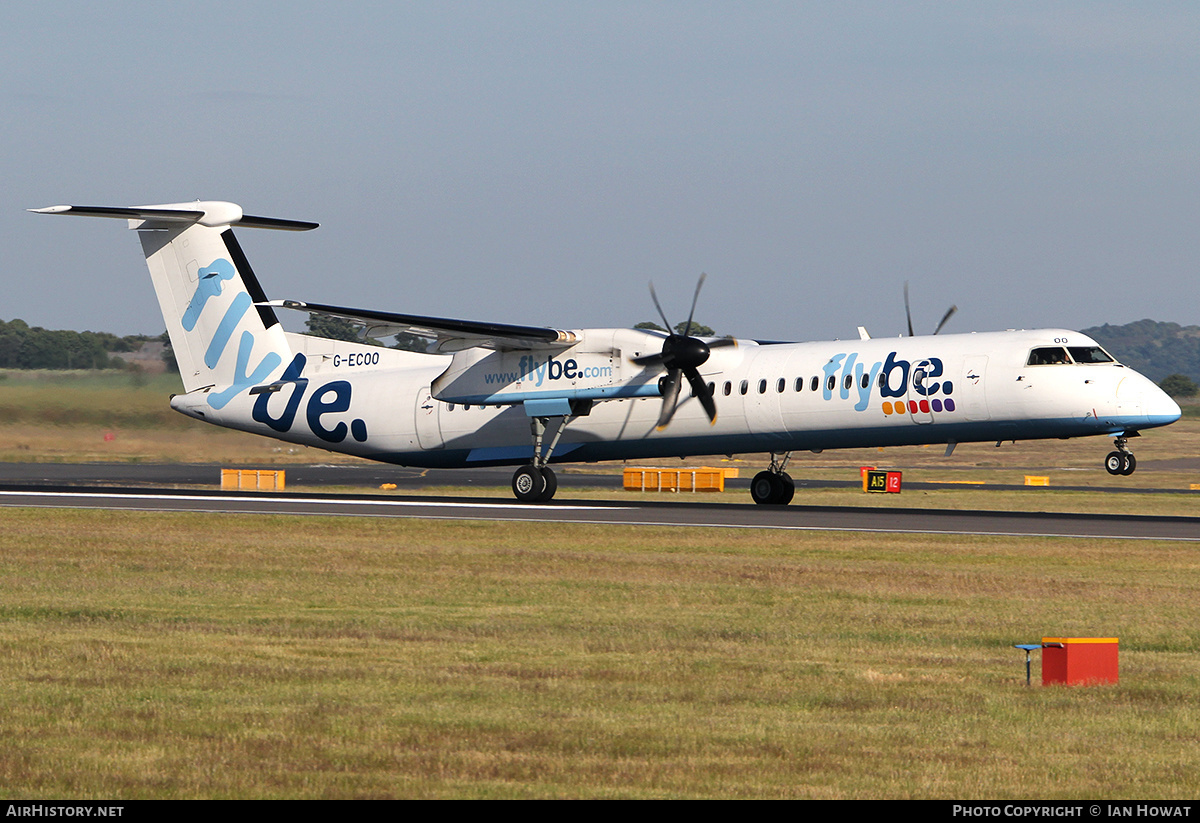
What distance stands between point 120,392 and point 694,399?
22510 mm

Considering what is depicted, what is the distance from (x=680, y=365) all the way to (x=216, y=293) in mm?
13792

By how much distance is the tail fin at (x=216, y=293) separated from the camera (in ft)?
121

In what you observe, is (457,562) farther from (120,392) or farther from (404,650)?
(120,392)

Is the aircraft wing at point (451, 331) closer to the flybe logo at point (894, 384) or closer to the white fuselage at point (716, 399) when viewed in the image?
the white fuselage at point (716, 399)

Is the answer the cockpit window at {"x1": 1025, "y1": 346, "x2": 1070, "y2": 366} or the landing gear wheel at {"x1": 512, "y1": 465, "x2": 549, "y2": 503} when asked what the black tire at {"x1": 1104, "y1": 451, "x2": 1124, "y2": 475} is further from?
the landing gear wheel at {"x1": 512, "y1": 465, "x2": 549, "y2": 503}

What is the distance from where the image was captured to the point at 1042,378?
28.6 m

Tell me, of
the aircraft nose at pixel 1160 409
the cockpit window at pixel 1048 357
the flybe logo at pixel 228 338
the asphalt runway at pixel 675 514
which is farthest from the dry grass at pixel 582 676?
the flybe logo at pixel 228 338

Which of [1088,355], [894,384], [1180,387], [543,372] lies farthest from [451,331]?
[1180,387]

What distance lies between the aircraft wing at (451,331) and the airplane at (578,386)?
59 millimetres

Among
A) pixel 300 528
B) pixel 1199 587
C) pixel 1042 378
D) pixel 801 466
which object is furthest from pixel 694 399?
pixel 801 466

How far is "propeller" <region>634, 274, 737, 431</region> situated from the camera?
31656mm

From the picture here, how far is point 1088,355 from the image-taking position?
28.9 m

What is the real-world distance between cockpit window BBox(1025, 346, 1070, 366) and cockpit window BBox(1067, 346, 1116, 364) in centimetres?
18

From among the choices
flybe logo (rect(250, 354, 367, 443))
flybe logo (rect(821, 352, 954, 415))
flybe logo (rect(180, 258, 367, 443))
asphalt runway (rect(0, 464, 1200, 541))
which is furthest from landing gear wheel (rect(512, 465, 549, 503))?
flybe logo (rect(821, 352, 954, 415))
